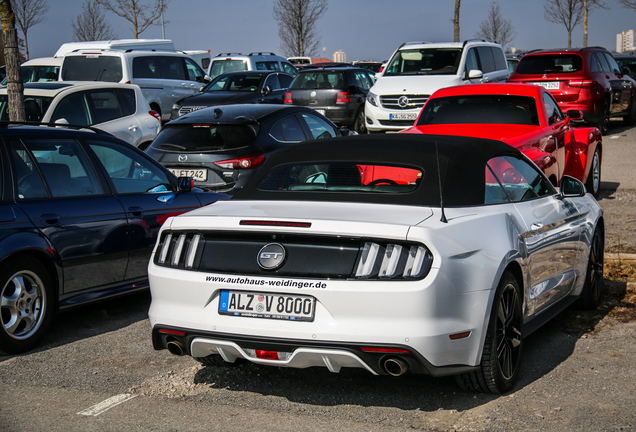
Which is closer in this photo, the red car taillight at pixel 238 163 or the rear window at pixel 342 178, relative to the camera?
the rear window at pixel 342 178

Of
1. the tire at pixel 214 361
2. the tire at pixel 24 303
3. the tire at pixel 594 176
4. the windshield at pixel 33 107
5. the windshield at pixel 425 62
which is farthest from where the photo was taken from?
the windshield at pixel 425 62

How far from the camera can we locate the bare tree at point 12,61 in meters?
10.6

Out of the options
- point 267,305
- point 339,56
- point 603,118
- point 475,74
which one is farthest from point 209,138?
point 339,56

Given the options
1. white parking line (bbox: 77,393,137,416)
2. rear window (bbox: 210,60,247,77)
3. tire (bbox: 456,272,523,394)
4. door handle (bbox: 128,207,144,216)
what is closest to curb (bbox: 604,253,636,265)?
tire (bbox: 456,272,523,394)

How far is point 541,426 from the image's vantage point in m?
4.14

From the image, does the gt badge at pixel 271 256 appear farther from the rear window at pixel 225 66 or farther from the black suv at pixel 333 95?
the rear window at pixel 225 66

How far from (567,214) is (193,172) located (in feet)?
17.0

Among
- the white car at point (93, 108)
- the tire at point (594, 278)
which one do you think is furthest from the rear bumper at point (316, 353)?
the white car at point (93, 108)

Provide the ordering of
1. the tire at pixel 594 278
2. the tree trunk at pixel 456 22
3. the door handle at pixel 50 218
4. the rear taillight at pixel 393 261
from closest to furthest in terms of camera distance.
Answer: the rear taillight at pixel 393 261 → the door handle at pixel 50 218 → the tire at pixel 594 278 → the tree trunk at pixel 456 22

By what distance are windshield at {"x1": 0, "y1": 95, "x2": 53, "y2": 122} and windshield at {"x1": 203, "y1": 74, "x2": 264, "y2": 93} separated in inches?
327

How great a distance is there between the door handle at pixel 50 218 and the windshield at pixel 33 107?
645cm

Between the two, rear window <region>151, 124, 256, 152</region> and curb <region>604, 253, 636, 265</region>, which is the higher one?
rear window <region>151, 124, 256, 152</region>

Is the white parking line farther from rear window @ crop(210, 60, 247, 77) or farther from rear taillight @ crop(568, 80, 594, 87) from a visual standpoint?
rear window @ crop(210, 60, 247, 77)

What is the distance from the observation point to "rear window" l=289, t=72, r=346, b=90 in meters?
20.5
